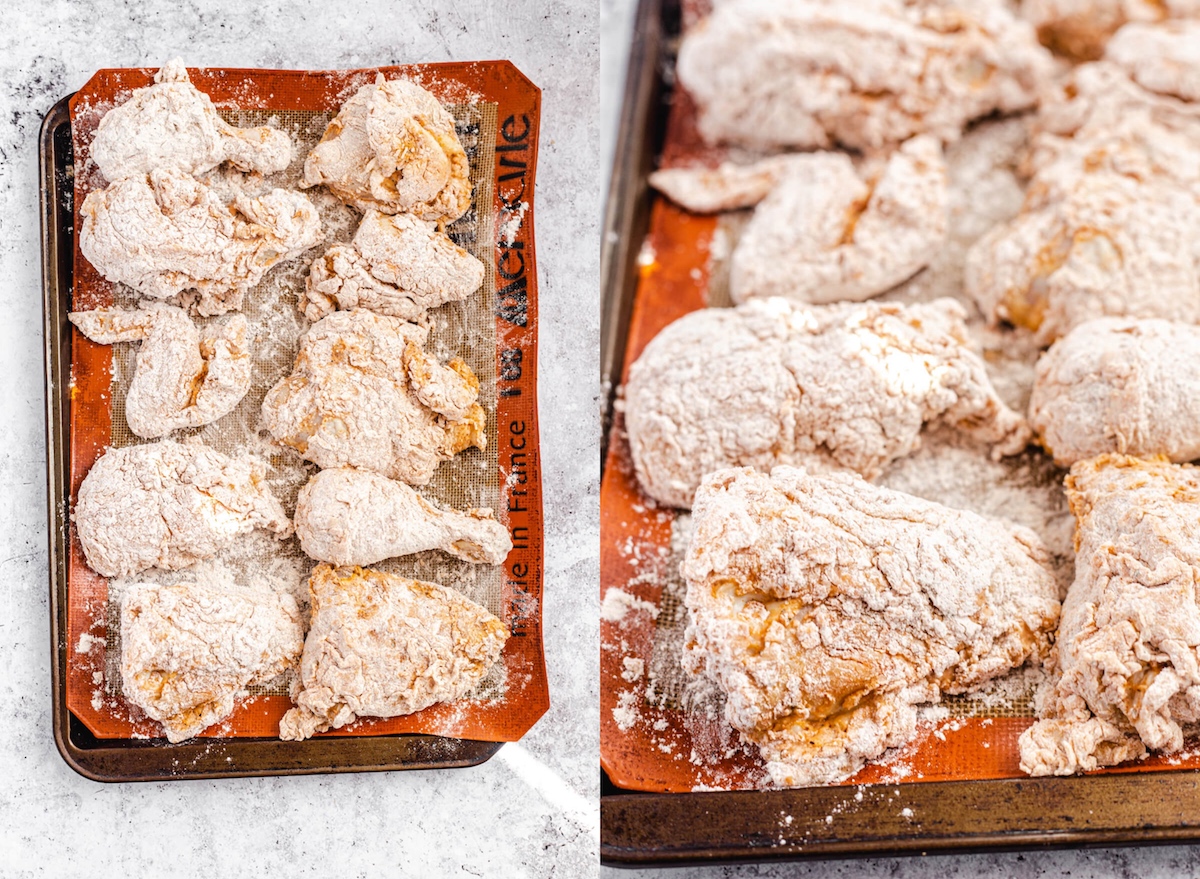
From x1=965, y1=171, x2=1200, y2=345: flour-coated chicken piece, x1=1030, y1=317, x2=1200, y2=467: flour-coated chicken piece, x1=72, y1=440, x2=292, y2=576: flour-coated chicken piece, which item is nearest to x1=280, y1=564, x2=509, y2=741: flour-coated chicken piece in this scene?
x1=72, y1=440, x2=292, y2=576: flour-coated chicken piece

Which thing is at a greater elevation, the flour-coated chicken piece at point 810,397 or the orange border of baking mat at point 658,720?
the flour-coated chicken piece at point 810,397

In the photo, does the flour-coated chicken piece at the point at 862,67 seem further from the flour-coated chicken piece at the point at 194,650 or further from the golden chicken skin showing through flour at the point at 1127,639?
the flour-coated chicken piece at the point at 194,650

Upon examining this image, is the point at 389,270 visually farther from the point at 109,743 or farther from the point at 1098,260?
the point at 1098,260

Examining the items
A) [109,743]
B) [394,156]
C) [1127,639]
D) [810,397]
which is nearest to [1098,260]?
[810,397]

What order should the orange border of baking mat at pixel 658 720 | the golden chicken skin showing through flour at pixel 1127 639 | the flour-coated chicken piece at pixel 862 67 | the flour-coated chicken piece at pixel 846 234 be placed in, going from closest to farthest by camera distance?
the golden chicken skin showing through flour at pixel 1127 639 < the orange border of baking mat at pixel 658 720 < the flour-coated chicken piece at pixel 846 234 < the flour-coated chicken piece at pixel 862 67

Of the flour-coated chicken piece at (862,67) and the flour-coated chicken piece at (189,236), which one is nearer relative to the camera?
the flour-coated chicken piece at (189,236)

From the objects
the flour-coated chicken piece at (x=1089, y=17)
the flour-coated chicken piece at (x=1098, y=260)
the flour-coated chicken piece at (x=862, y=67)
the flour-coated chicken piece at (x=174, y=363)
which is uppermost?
the flour-coated chicken piece at (x=1089, y=17)

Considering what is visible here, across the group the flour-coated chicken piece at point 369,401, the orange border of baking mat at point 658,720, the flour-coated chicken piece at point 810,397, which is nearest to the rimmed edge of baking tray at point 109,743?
the orange border of baking mat at point 658,720

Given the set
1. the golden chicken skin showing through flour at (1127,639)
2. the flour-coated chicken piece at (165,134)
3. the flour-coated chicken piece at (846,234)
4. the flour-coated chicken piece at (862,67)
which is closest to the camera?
the golden chicken skin showing through flour at (1127,639)
